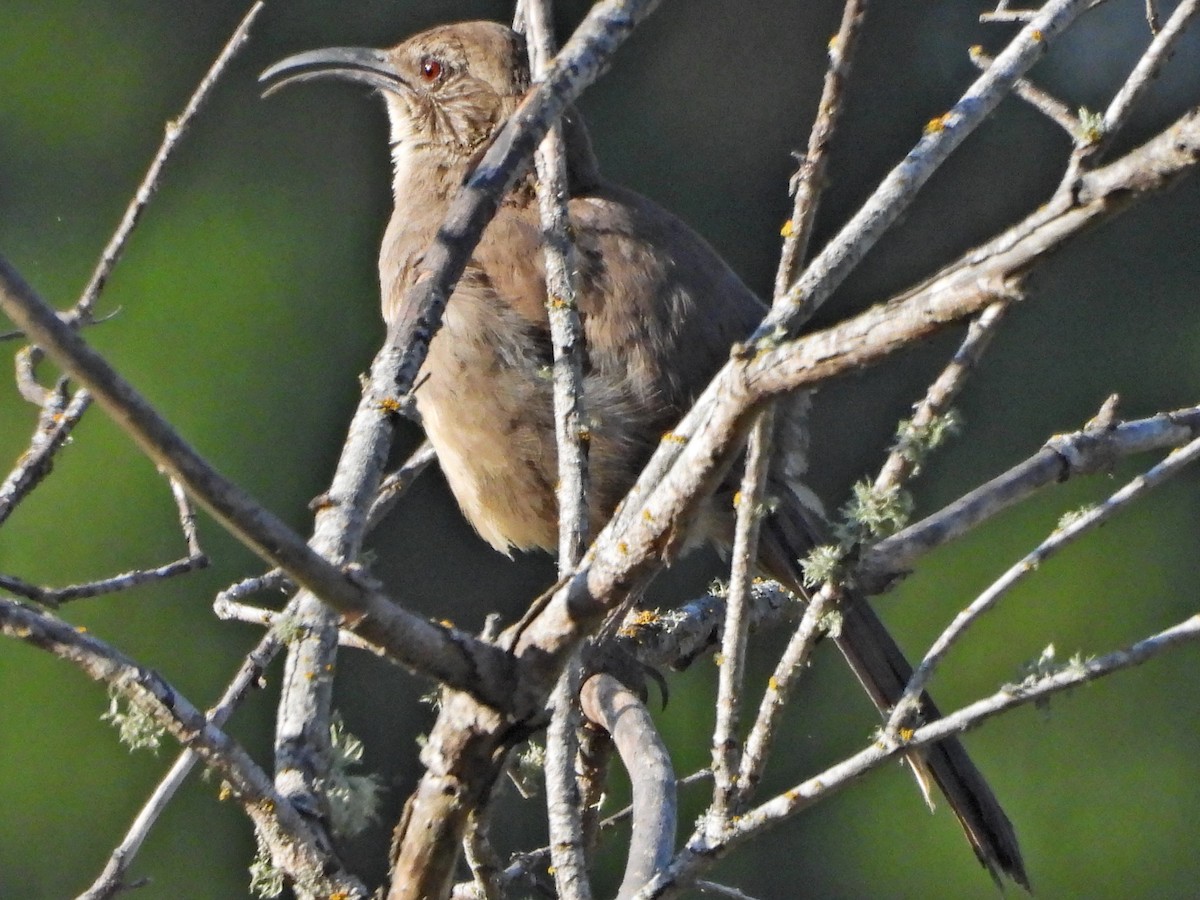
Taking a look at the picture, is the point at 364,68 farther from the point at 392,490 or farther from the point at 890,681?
the point at 890,681

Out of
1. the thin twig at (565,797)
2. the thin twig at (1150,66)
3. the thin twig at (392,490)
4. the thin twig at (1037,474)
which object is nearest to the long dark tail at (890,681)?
the thin twig at (392,490)

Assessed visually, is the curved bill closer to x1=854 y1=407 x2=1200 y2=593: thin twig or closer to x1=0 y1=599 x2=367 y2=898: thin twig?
x1=854 y1=407 x2=1200 y2=593: thin twig

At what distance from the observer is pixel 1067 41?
10.1 metres

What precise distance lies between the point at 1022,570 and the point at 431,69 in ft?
10.8

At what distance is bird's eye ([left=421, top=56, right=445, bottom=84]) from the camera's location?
16.9ft

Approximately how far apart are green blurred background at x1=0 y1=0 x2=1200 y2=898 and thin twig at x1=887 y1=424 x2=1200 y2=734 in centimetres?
448

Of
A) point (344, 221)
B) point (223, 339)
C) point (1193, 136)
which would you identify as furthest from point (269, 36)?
point (1193, 136)

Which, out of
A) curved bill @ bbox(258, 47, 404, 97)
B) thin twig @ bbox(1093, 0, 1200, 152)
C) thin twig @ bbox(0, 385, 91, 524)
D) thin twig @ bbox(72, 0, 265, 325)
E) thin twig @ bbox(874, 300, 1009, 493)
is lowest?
thin twig @ bbox(874, 300, 1009, 493)

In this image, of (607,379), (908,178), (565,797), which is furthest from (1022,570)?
(607,379)

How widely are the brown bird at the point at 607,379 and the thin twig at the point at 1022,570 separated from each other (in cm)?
141

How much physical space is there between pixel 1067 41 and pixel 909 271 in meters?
2.21

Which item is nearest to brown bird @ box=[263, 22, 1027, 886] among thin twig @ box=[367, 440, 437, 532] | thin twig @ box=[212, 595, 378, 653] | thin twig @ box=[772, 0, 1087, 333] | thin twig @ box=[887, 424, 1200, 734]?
thin twig @ box=[367, 440, 437, 532]

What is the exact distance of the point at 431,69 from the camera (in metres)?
5.18

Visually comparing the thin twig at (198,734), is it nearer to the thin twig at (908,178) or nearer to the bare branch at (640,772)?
the bare branch at (640,772)
